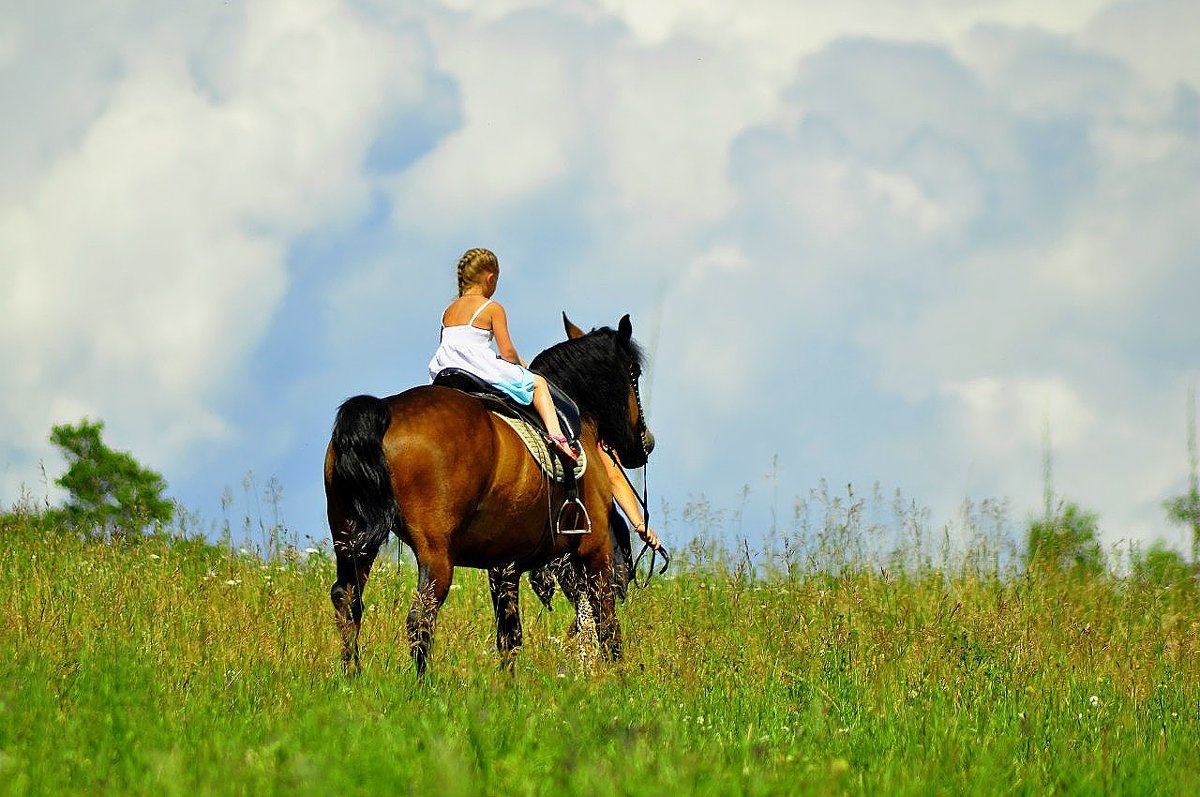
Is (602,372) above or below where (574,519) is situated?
above

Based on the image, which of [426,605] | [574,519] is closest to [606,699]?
[426,605]

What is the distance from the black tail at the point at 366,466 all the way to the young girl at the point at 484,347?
0.85 meters

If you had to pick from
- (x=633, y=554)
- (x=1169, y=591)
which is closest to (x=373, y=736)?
(x=633, y=554)

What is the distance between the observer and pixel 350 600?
22.3 ft

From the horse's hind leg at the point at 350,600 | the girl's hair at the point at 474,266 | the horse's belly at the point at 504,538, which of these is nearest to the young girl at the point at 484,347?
the girl's hair at the point at 474,266

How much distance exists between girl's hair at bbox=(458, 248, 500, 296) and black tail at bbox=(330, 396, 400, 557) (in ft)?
4.07

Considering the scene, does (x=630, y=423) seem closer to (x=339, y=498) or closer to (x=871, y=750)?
(x=339, y=498)

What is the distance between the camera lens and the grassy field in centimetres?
434

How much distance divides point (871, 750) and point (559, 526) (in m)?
3.03

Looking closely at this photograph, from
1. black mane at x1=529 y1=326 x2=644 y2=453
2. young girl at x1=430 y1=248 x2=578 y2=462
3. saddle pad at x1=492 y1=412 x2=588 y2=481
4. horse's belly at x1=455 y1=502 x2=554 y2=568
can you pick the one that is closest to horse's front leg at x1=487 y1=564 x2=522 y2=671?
horse's belly at x1=455 y1=502 x2=554 y2=568

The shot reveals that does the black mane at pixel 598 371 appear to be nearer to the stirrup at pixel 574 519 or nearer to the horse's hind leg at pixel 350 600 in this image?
the stirrup at pixel 574 519

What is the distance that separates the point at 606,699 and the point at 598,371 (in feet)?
10.3

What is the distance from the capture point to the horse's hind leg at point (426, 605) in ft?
22.3

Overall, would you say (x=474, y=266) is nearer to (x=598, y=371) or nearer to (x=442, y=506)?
(x=598, y=371)
